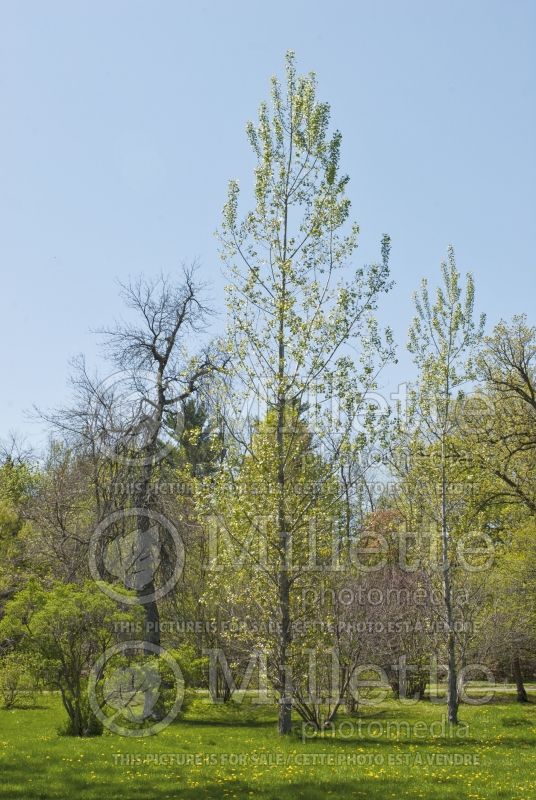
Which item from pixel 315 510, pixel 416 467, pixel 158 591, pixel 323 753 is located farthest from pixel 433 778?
pixel 158 591

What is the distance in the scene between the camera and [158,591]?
2331 cm

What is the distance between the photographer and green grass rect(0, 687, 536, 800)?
9.84 meters

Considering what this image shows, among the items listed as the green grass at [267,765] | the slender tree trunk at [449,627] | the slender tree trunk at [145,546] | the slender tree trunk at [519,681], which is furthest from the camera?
the slender tree trunk at [519,681]

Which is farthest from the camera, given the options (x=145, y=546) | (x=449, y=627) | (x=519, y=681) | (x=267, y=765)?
(x=519, y=681)

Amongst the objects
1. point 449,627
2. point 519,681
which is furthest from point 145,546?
point 519,681

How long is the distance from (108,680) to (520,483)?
1448cm

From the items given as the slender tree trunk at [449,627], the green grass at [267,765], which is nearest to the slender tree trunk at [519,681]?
the green grass at [267,765]

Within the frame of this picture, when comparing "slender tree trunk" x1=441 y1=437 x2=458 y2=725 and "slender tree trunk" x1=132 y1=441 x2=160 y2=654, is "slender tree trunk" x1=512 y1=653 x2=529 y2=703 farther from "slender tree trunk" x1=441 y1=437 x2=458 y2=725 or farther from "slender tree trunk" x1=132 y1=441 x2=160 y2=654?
"slender tree trunk" x1=132 y1=441 x2=160 y2=654

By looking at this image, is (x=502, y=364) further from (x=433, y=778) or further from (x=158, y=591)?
(x=433, y=778)

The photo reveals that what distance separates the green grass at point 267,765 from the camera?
388 inches

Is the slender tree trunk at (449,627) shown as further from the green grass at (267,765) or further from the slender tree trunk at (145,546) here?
the slender tree trunk at (145,546)

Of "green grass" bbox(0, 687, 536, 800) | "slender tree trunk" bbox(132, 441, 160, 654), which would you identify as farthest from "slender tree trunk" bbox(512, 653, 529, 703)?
"slender tree trunk" bbox(132, 441, 160, 654)

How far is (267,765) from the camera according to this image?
11891mm

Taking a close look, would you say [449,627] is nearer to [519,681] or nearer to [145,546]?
[145,546]
